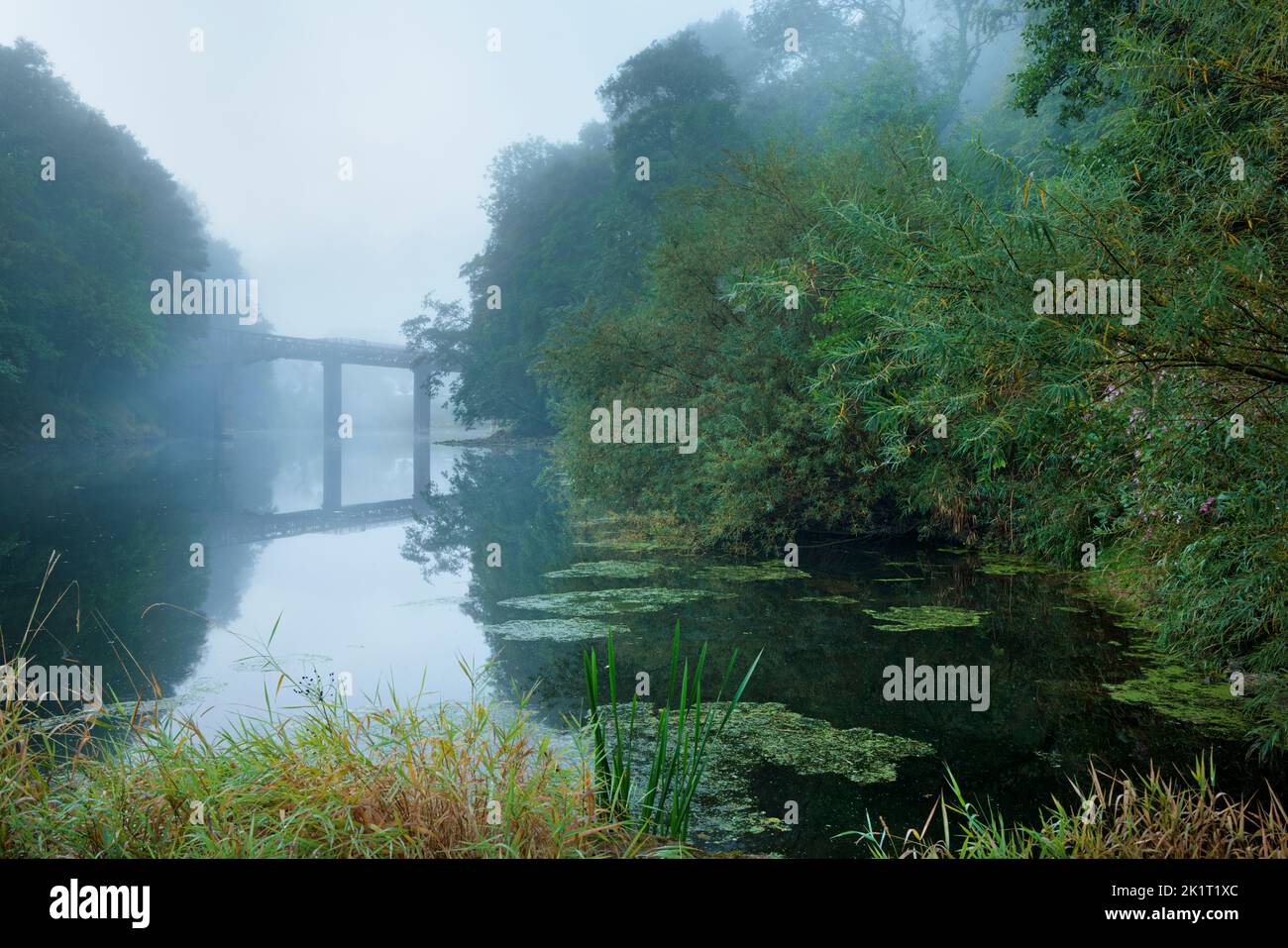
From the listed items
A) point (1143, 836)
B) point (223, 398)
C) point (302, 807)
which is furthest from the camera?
point (223, 398)

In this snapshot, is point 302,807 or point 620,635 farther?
point 620,635

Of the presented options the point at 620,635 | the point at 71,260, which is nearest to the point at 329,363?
the point at 71,260

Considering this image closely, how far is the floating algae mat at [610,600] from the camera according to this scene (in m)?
9.67

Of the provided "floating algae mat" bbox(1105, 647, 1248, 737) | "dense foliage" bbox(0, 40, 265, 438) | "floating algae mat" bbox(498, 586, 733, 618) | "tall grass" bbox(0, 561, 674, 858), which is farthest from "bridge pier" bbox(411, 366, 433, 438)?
"tall grass" bbox(0, 561, 674, 858)

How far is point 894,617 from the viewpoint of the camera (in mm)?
9352

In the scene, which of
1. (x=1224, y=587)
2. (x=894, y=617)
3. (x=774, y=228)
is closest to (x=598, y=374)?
(x=774, y=228)

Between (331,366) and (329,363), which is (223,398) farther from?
(331,366)

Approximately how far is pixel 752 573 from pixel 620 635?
3.58 m

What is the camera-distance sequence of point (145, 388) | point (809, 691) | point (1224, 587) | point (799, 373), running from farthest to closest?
point (145, 388) < point (799, 373) < point (809, 691) < point (1224, 587)

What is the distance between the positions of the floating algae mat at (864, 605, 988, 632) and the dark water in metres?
0.09

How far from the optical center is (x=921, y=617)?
930cm
